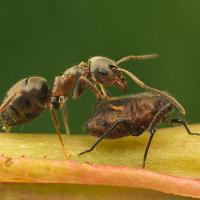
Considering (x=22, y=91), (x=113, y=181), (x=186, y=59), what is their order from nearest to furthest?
(x=113, y=181)
(x=22, y=91)
(x=186, y=59)

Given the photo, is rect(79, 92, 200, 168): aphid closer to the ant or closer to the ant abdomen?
the ant

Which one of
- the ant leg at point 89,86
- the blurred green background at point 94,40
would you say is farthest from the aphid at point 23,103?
the blurred green background at point 94,40

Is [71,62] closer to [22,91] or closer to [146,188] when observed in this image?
[22,91]

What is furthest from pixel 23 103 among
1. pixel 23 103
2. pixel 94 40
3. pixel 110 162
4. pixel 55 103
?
pixel 94 40

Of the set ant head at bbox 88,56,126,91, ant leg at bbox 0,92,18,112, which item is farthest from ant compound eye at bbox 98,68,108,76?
ant leg at bbox 0,92,18,112

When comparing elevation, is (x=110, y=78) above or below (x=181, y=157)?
above

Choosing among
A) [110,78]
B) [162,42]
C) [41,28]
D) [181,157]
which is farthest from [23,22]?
[181,157]

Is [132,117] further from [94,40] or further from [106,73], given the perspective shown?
[94,40]

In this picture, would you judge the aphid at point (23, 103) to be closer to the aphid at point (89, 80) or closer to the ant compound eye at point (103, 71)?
the aphid at point (89, 80)
